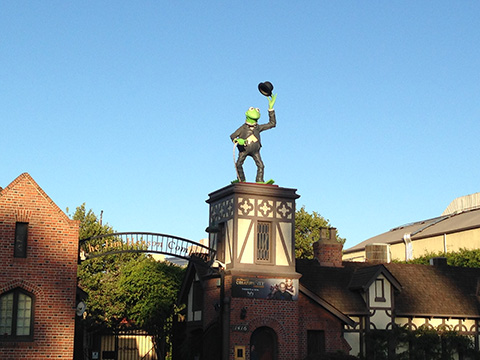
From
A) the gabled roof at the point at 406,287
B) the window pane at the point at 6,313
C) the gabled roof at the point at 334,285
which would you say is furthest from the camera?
the gabled roof at the point at 406,287

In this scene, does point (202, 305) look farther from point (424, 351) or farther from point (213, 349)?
point (424, 351)

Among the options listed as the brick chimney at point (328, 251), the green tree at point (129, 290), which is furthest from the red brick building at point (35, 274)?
the brick chimney at point (328, 251)

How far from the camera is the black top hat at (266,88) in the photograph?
3180 centimetres

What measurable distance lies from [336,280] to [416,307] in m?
3.87

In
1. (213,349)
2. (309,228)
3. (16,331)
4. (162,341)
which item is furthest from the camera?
(309,228)

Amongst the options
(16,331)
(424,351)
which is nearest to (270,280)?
(424,351)

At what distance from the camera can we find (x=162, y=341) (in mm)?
37875

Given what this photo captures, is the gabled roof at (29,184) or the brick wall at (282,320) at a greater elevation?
the gabled roof at (29,184)

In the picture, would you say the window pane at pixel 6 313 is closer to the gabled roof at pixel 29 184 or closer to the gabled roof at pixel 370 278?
the gabled roof at pixel 29 184

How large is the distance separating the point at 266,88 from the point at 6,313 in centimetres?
1455

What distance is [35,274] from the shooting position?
80.7 ft

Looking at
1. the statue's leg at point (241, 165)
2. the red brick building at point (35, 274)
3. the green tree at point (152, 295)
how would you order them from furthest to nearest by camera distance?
the green tree at point (152, 295)
the statue's leg at point (241, 165)
the red brick building at point (35, 274)

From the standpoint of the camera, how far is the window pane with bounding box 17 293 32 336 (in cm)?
2419

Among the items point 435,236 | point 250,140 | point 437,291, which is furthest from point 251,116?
point 435,236
